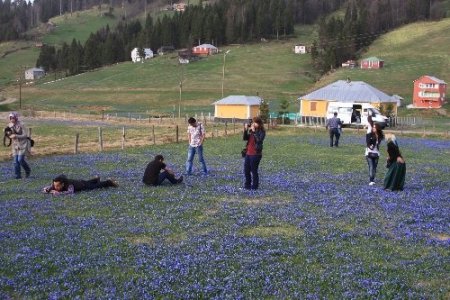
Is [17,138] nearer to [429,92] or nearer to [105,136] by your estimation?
[105,136]

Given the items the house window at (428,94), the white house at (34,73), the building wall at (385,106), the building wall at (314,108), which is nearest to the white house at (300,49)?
the house window at (428,94)

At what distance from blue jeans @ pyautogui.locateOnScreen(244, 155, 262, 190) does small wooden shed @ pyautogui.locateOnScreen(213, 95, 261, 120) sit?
57.4m

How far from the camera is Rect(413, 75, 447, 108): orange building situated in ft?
300

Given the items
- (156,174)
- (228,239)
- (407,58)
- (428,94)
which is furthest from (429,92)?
(228,239)

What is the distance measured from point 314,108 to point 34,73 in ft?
344

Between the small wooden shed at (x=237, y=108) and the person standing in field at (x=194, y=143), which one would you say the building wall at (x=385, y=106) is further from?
the person standing in field at (x=194, y=143)

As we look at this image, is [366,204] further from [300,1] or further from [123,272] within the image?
[300,1]

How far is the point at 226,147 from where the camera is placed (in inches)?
1409

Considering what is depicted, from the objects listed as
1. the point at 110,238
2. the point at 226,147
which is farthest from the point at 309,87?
the point at 110,238

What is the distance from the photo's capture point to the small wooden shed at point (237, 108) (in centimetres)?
7625

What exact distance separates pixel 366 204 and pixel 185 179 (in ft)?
24.1

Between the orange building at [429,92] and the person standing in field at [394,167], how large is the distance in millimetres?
77887

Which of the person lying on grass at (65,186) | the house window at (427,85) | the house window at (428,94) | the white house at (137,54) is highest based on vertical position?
the white house at (137,54)

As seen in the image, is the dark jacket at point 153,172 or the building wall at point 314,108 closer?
the dark jacket at point 153,172
